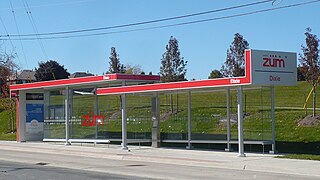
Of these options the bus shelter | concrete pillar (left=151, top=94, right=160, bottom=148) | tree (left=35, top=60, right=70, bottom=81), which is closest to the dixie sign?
the bus shelter

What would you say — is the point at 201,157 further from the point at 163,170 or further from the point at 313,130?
the point at 313,130

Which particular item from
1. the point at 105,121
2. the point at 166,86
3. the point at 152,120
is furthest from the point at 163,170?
the point at 105,121

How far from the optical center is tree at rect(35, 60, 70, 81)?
8944 cm

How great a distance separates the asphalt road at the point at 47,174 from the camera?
598 inches

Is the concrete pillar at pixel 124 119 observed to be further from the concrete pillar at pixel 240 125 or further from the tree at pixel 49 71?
the tree at pixel 49 71

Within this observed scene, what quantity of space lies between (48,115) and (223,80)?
14983 millimetres

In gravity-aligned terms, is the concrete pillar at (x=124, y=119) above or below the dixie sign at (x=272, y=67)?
below

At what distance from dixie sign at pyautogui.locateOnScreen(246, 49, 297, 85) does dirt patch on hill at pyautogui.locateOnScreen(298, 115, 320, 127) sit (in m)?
7.16

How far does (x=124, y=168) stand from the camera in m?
18.2

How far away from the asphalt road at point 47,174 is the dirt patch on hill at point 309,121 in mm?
14129

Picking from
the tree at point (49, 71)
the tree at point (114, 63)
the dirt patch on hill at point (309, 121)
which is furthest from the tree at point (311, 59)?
the tree at point (49, 71)

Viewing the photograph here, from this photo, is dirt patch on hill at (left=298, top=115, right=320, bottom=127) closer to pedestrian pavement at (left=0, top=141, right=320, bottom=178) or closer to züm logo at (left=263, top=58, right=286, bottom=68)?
pedestrian pavement at (left=0, top=141, right=320, bottom=178)

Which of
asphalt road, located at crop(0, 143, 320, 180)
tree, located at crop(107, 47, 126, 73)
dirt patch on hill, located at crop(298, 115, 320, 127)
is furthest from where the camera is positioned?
tree, located at crop(107, 47, 126, 73)

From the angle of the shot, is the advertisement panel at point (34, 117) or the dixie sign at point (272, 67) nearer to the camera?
the dixie sign at point (272, 67)
